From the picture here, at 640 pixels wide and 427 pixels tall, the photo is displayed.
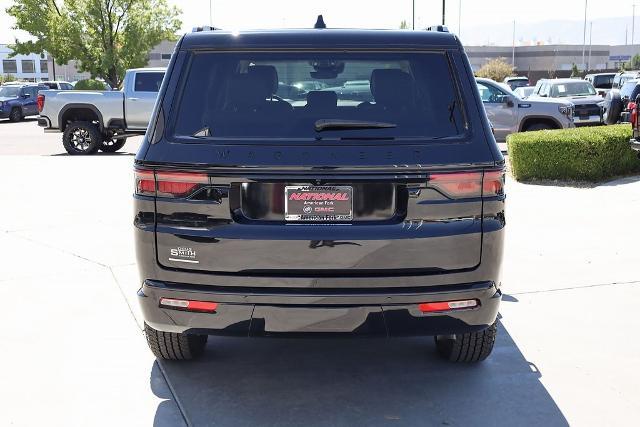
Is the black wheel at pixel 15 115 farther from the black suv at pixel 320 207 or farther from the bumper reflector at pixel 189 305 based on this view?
the bumper reflector at pixel 189 305

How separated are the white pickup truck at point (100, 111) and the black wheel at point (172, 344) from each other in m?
14.0

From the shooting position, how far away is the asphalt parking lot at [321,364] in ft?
12.4

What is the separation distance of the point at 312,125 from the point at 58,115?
1589 cm

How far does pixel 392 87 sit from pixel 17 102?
33.1 m

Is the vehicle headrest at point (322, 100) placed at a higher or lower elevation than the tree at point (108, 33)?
lower

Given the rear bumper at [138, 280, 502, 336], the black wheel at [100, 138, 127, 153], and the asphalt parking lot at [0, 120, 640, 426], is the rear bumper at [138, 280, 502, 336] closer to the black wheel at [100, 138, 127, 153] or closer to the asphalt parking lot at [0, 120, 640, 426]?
the asphalt parking lot at [0, 120, 640, 426]

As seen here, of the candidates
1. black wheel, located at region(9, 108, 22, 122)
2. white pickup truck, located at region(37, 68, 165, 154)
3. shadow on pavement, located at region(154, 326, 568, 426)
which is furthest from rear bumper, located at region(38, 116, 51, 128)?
black wheel, located at region(9, 108, 22, 122)

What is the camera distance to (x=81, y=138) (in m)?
17.9

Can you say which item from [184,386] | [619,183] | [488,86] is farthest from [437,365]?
[488,86]

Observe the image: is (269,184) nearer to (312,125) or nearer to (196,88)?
(312,125)

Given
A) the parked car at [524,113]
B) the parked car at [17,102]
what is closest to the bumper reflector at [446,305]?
the parked car at [524,113]

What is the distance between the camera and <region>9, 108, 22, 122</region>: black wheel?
109ft

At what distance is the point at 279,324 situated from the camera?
11.4 feet

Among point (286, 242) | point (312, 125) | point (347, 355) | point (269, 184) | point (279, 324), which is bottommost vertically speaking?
point (347, 355)
